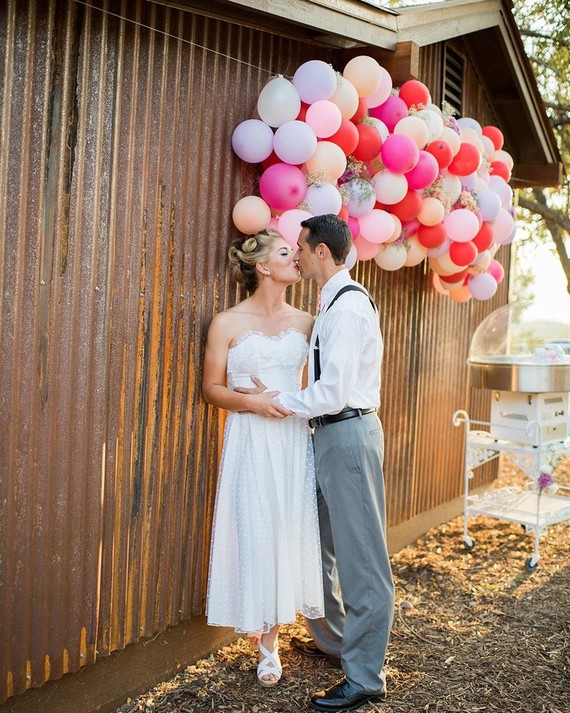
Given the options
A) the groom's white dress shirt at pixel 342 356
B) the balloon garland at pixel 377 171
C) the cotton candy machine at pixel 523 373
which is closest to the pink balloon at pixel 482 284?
the balloon garland at pixel 377 171

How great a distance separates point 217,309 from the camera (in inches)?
166

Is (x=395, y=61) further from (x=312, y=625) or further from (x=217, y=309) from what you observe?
(x=312, y=625)

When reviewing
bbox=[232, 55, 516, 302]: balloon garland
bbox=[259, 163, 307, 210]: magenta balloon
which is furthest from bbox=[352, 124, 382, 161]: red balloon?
bbox=[259, 163, 307, 210]: magenta balloon

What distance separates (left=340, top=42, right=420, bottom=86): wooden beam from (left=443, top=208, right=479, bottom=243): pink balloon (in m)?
0.96

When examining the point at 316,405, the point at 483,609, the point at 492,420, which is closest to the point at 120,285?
the point at 316,405

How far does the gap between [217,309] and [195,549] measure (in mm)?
1321

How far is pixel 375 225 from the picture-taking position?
4.67 m

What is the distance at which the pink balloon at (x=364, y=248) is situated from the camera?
15.6 feet

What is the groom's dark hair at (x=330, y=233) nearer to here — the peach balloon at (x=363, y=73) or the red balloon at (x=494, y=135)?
the peach balloon at (x=363, y=73)

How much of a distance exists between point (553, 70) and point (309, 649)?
9.08 meters

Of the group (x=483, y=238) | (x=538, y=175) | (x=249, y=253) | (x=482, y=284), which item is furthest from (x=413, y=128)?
(x=538, y=175)

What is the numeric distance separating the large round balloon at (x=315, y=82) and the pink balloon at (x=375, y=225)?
78cm

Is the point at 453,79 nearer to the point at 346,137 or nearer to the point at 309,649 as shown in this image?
the point at 346,137

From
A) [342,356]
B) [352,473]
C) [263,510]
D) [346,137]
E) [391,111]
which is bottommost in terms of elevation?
[263,510]
